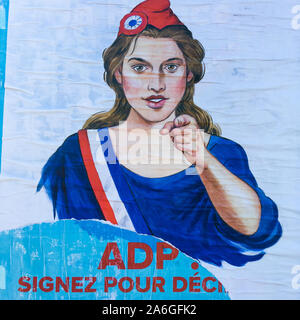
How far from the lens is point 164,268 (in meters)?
2.76

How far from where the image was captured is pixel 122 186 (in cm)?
280

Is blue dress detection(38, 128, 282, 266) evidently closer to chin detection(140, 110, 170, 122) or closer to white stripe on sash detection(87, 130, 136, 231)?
white stripe on sash detection(87, 130, 136, 231)

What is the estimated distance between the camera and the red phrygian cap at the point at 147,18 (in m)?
2.89

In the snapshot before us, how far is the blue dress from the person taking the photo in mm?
2762

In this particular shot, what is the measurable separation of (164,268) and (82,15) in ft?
5.94

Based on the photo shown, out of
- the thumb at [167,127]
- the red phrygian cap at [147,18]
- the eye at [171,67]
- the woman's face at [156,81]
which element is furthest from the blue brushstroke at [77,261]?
the red phrygian cap at [147,18]

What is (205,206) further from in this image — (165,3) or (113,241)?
(165,3)

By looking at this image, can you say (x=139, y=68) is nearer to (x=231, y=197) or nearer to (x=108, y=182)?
(x=108, y=182)

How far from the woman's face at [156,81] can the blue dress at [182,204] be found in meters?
0.37

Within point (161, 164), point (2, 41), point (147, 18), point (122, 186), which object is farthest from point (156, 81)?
point (2, 41)

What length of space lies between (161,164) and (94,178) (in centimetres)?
46

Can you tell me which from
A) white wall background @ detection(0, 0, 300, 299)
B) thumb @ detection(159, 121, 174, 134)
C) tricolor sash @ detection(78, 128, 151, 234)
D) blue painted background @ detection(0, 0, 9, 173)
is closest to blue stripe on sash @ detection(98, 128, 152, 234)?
tricolor sash @ detection(78, 128, 151, 234)

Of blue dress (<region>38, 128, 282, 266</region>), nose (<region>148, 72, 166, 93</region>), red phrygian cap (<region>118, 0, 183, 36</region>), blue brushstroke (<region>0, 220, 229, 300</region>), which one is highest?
red phrygian cap (<region>118, 0, 183, 36</region>)

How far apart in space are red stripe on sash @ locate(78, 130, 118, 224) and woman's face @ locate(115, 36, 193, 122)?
1.33 ft
